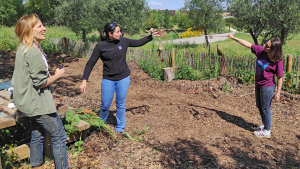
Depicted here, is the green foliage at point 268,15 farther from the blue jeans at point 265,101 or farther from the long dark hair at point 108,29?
the long dark hair at point 108,29

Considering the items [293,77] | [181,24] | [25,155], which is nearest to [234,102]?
[293,77]

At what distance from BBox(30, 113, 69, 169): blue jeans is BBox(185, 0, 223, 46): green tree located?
49.0 ft

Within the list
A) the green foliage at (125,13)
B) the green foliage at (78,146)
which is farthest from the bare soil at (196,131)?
the green foliage at (125,13)

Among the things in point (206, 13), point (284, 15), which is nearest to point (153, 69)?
point (284, 15)

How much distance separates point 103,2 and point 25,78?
10.8 meters

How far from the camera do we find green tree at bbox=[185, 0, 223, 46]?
15945 millimetres

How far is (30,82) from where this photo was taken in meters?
2.34

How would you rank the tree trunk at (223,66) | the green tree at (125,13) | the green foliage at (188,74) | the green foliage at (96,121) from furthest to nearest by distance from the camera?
the green tree at (125,13) < the green foliage at (188,74) < the tree trunk at (223,66) < the green foliage at (96,121)

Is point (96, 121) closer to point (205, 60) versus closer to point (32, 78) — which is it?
point (32, 78)

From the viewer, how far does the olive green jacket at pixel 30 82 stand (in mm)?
2283

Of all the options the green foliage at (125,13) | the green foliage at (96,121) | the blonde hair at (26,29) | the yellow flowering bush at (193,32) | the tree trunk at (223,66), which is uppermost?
the green foliage at (125,13)

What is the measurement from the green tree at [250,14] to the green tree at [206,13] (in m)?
4.38

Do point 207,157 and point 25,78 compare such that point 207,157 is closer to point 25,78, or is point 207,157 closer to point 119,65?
point 119,65

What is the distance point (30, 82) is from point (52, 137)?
0.65 m
